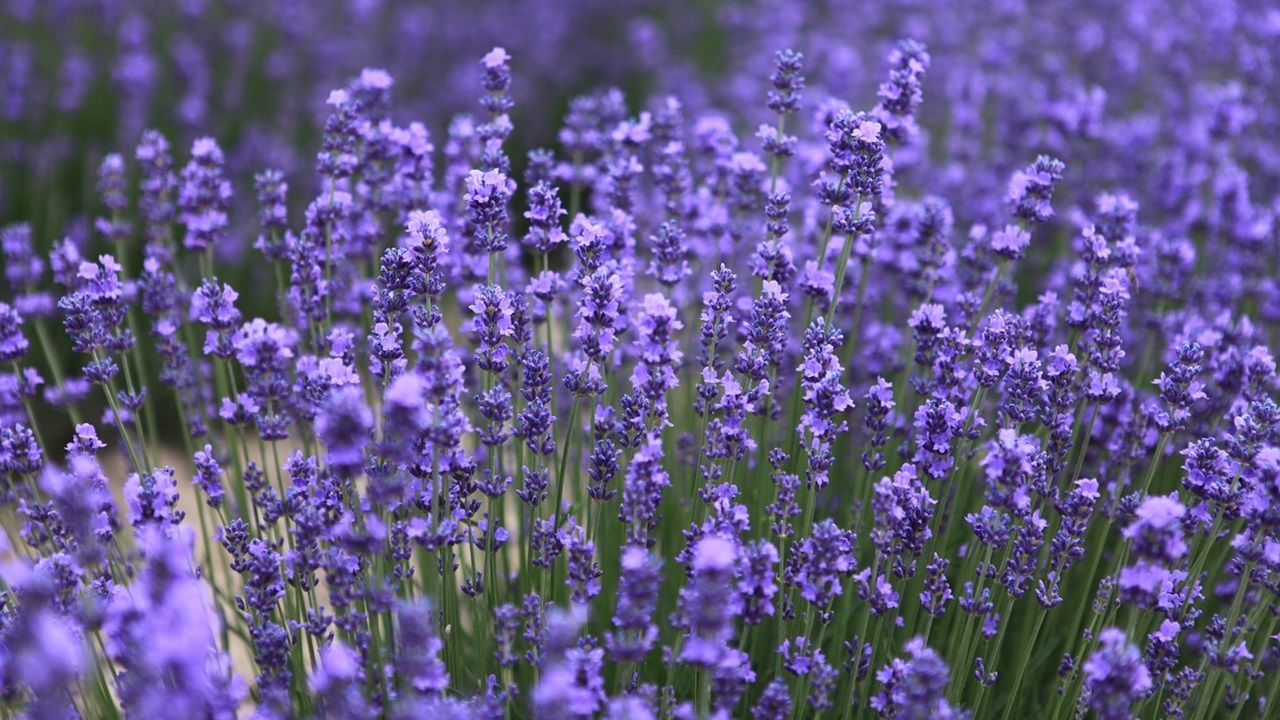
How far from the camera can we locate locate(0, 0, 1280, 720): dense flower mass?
2.10 meters

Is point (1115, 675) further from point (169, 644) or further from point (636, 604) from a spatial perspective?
point (169, 644)

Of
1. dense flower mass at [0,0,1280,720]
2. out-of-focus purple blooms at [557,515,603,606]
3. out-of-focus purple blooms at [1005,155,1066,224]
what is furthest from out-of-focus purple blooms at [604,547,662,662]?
out-of-focus purple blooms at [1005,155,1066,224]

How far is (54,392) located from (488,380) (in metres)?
1.36

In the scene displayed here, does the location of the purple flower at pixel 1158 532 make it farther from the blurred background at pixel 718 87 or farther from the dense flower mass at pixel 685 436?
the blurred background at pixel 718 87

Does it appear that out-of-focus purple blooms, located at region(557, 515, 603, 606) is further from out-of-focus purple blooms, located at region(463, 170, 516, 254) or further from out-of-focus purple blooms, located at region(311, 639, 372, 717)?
out-of-focus purple blooms, located at region(463, 170, 516, 254)

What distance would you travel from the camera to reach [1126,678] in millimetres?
1863

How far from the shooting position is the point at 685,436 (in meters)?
3.31

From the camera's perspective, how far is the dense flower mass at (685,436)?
2.10m

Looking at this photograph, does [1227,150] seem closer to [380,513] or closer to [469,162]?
[469,162]

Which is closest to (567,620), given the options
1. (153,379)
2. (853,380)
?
(853,380)

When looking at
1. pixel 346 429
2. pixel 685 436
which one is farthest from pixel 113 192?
pixel 346 429

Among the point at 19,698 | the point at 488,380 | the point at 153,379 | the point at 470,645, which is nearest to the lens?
the point at 19,698

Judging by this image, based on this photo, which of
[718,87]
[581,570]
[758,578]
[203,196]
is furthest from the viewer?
[718,87]

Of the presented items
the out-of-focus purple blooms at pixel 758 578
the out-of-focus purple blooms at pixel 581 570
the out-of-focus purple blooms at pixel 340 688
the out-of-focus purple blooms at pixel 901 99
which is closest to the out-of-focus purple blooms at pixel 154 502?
Answer: the out-of-focus purple blooms at pixel 340 688
